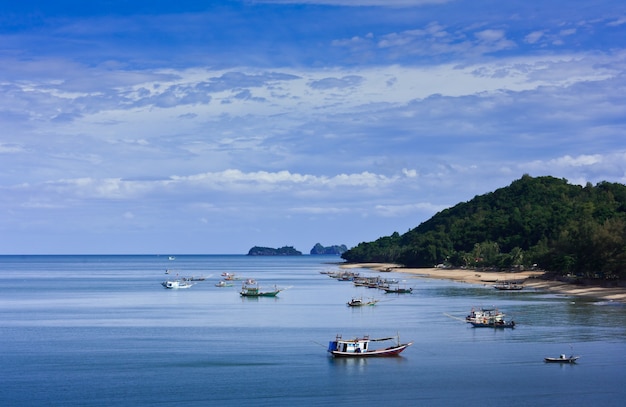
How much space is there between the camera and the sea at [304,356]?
3956 centimetres

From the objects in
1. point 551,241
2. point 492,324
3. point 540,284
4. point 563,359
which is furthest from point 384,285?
point 563,359

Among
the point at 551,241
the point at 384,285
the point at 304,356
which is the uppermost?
the point at 551,241

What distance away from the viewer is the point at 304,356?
50.8 metres

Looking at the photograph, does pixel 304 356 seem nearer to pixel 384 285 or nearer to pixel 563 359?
pixel 563 359

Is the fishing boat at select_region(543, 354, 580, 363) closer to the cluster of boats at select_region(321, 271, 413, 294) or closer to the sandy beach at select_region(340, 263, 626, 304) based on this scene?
the sandy beach at select_region(340, 263, 626, 304)

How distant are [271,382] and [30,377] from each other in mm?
13460

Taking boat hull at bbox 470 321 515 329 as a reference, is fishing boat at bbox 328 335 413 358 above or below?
below

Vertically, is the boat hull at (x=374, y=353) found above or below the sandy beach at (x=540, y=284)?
below

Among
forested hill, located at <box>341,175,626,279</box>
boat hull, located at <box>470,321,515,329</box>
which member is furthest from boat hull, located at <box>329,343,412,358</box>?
forested hill, located at <box>341,175,626,279</box>

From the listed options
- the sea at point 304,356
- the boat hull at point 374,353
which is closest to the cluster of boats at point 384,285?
the sea at point 304,356

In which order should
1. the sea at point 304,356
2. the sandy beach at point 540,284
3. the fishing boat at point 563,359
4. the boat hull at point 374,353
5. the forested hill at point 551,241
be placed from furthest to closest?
1. the forested hill at point 551,241
2. the sandy beach at point 540,284
3. the boat hull at point 374,353
4. the fishing boat at point 563,359
5. the sea at point 304,356

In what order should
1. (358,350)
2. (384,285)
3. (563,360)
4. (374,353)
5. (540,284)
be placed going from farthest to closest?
(384,285), (540,284), (358,350), (374,353), (563,360)

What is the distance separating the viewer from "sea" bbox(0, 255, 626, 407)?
39.6m

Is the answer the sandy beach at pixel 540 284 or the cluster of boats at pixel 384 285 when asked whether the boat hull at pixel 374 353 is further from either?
the cluster of boats at pixel 384 285
